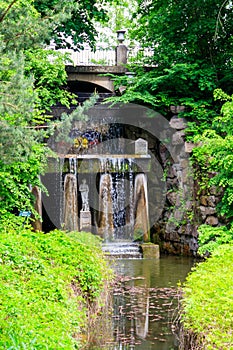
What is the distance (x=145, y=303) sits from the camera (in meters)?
8.50

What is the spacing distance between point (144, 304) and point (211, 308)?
3227 millimetres

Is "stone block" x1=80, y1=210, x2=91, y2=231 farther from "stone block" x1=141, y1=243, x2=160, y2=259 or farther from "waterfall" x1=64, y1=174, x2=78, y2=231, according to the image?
"stone block" x1=141, y1=243, x2=160, y2=259

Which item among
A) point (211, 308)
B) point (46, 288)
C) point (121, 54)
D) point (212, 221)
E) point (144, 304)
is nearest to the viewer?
point (211, 308)

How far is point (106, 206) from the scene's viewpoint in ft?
48.9

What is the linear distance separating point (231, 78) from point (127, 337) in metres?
9.69

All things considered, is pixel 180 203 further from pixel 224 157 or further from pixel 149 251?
pixel 224 157

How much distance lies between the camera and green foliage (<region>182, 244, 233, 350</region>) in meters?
4.92

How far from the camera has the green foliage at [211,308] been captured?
16.1ft

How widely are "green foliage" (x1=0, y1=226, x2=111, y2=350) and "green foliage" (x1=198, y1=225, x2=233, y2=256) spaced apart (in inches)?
110

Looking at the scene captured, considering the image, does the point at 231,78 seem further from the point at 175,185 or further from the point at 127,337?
the point at 127,337

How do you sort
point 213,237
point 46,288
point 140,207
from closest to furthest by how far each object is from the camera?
point 46,288, point 213,237, point 140,207

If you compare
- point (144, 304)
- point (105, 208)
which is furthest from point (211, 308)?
point (105, 208)

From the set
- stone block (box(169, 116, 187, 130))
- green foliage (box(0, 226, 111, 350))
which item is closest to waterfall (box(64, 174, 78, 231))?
stone block (box(169, 116, 187, 130))

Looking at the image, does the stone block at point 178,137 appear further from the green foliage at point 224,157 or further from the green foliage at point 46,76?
the green foliage at point 46,76
